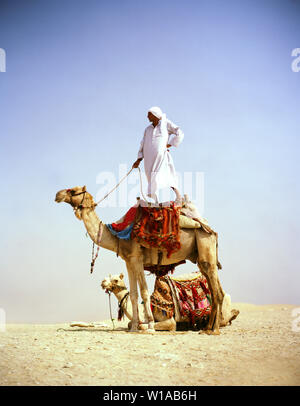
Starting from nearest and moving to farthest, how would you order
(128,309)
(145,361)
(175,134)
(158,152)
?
(145,361), (158,152), (175,134), (128,309)

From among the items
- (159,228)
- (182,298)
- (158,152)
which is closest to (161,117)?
(158,152)

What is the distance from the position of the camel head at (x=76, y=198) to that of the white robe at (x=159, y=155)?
1.30m

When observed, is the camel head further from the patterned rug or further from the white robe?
the patterned rug

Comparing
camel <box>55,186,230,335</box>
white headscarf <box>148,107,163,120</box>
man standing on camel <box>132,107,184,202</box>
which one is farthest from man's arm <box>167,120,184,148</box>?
camel <box>55,186,230,335</box>

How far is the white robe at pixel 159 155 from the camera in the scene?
31.1 feet

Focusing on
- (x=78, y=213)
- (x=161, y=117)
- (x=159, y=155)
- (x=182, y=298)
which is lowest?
(x=182, y=298)

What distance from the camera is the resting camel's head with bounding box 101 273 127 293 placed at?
33.3ft

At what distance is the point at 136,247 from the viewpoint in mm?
9297

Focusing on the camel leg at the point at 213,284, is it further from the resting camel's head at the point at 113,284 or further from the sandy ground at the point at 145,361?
the resting camel's head at the point at 113,284

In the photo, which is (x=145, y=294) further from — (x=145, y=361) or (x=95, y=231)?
(x=145, y=361)

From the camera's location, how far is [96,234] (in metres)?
9.40

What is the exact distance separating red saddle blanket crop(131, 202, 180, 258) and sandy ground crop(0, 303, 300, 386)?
2073 mm

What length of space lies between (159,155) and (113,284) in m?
3.07
